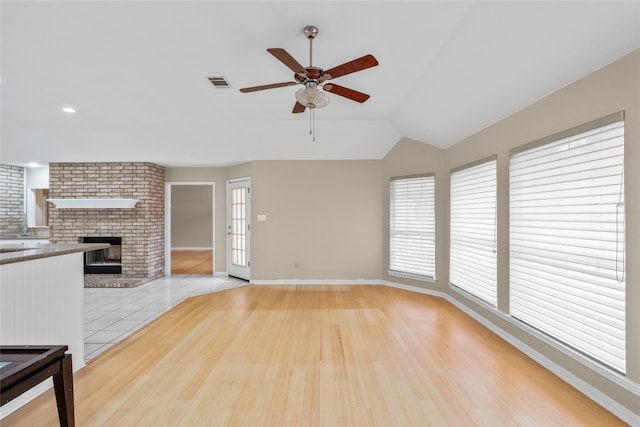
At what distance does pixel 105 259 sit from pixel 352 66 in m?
6.55

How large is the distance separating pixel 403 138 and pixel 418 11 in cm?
313

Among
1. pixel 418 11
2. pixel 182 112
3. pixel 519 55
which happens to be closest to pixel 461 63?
pixel 519 55

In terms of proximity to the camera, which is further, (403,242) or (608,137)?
(403,242)

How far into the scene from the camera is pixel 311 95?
231 centimetres

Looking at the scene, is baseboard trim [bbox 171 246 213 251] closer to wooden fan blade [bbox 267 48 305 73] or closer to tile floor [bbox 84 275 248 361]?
tile floor [bbox 84 275 248 361]

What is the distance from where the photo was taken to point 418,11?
215 cm

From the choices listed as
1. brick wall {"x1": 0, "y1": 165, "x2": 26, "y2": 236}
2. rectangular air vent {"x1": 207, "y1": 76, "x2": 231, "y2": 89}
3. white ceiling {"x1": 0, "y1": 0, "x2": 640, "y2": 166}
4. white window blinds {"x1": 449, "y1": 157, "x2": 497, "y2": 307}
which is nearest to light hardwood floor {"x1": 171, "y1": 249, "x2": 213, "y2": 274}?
brick wall {"x1": 0, "y1": 165, "x2": 26, "y2": 236}

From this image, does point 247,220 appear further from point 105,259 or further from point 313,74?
point 313,74

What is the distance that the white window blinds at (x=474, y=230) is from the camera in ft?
11.7

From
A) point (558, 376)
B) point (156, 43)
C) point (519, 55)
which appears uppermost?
point (156, 43)

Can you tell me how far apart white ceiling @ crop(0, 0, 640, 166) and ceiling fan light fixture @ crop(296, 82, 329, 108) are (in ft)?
1.54

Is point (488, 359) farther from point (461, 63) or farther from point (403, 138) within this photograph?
point (403, 138)

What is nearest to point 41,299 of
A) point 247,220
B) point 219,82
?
point 219,82

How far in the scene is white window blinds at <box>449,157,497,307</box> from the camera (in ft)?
11.7
